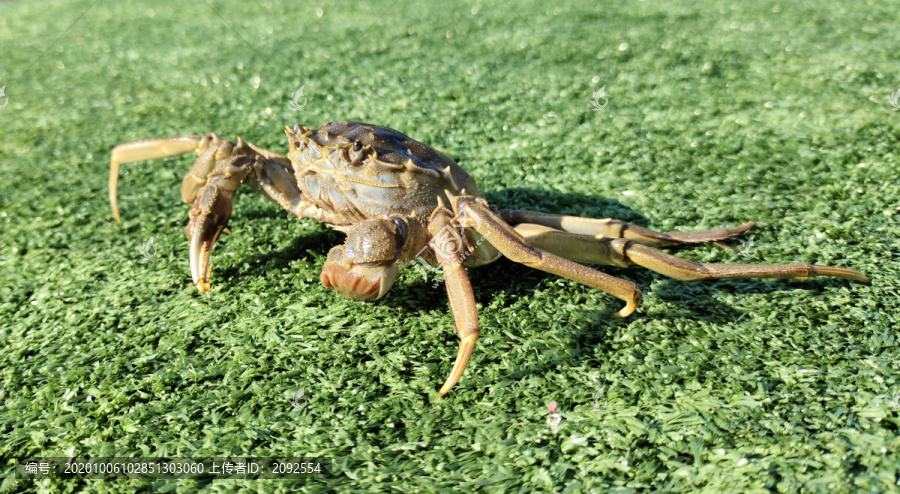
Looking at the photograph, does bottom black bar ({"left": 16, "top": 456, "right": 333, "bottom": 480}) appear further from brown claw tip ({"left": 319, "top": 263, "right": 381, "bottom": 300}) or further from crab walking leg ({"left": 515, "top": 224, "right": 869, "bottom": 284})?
crab walking leg ({"left": 515, "top": 224, "right": 869, "bottom": 284})

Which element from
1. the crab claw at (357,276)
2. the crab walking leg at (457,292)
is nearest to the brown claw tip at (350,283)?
the crab claw at (357,276)

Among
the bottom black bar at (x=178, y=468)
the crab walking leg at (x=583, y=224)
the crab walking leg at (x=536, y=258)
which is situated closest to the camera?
the bottom black bar at (x=178, y=468)

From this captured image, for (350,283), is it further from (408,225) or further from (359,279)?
(408,225)

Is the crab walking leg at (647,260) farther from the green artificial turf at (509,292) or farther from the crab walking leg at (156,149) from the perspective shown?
the crab walking leg at (156,149)

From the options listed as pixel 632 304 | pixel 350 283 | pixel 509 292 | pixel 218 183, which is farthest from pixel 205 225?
pixel 632 304

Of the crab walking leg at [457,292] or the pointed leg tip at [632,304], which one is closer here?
the crab walking leg at [457,292]

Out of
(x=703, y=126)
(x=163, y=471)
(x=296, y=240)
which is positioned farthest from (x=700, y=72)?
(x=163, y=471)

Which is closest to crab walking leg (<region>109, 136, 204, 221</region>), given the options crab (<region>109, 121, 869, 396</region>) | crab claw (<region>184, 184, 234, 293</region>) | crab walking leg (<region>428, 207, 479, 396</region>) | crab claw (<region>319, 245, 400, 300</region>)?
crab (<region>109, 121, 869, 396</region>)
